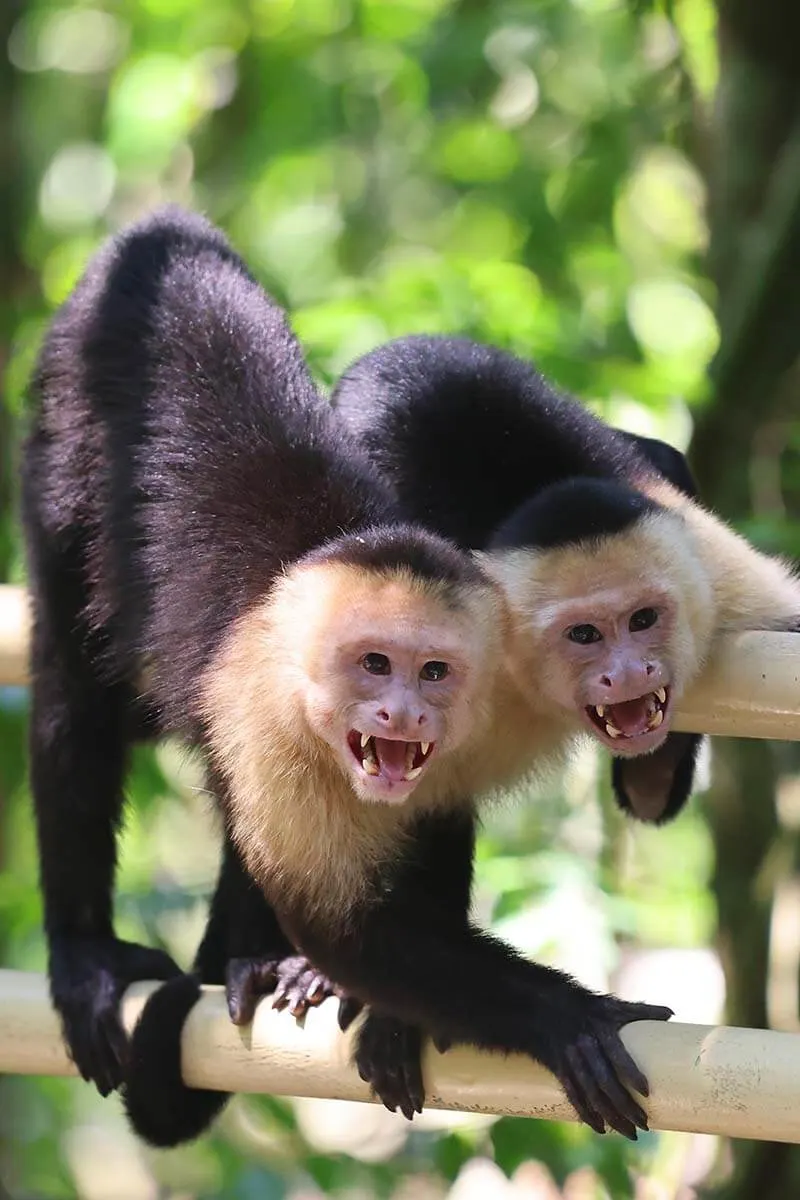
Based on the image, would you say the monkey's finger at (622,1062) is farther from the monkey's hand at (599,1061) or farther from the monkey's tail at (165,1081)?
the monkey's tail at (165,1081)

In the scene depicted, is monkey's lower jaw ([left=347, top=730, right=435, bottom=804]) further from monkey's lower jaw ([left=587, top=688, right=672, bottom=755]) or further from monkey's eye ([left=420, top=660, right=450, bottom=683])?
monkey's lower jaw ([left=587, top=688, right=672, bottom=755])

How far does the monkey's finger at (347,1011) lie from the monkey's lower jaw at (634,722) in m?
0.51

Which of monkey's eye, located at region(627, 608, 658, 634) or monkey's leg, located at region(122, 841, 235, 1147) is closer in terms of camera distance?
monkey's leg, located at region(122, 841, 235, 1147)

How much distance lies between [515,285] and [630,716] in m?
1.68

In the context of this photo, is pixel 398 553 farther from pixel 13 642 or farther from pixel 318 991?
pixel 13 642

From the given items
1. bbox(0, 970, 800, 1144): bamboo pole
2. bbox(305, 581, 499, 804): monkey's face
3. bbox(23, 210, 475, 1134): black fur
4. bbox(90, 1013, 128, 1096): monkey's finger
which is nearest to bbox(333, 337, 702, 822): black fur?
bbox(23, 210, 475, 1134): black fur

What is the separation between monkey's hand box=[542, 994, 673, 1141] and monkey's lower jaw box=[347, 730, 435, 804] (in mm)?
346

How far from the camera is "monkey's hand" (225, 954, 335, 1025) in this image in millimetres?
2260

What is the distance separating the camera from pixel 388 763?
215 centimetres

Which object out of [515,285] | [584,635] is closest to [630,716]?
[584,635]

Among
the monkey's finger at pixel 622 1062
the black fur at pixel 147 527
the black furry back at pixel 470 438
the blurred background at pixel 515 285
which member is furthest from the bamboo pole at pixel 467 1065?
the black furry back at pixel 470 438

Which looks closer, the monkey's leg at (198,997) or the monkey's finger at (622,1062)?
the monkey's finger at (622,1062)

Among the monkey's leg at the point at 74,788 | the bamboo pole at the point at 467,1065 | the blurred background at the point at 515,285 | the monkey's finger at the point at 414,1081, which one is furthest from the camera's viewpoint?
the blurred background at the point at 515,285

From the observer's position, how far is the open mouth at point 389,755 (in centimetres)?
213
